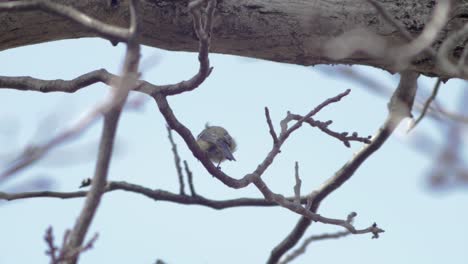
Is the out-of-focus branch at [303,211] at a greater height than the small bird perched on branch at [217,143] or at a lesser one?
lesser

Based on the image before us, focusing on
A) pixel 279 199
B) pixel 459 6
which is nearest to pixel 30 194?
pixel 279 199

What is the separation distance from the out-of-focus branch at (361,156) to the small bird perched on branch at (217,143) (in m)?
1.80

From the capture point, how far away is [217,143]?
596 centimetres

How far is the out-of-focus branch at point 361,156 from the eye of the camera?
3791 millimetres

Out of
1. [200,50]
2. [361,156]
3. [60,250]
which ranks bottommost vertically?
[60,250]

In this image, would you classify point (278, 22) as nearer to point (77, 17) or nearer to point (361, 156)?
point (361, 156)

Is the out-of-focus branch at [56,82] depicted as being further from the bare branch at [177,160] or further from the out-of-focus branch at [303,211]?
the out-of-focus branch at [303,211]

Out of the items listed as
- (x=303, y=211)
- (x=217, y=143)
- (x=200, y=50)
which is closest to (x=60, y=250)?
(x=200, y=50)

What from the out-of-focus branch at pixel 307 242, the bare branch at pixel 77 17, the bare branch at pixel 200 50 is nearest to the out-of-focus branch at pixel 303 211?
the out-of-focus branch at pixel 307 242

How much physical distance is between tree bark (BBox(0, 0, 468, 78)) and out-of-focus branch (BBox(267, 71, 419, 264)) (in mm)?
176

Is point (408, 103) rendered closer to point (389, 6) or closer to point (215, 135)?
point (389, 6)

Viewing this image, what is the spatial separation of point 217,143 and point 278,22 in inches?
97.0

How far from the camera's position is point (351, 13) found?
3633mm

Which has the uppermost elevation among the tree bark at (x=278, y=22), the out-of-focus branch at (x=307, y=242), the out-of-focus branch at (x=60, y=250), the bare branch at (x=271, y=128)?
the tree bark at (x=278, y=22)
